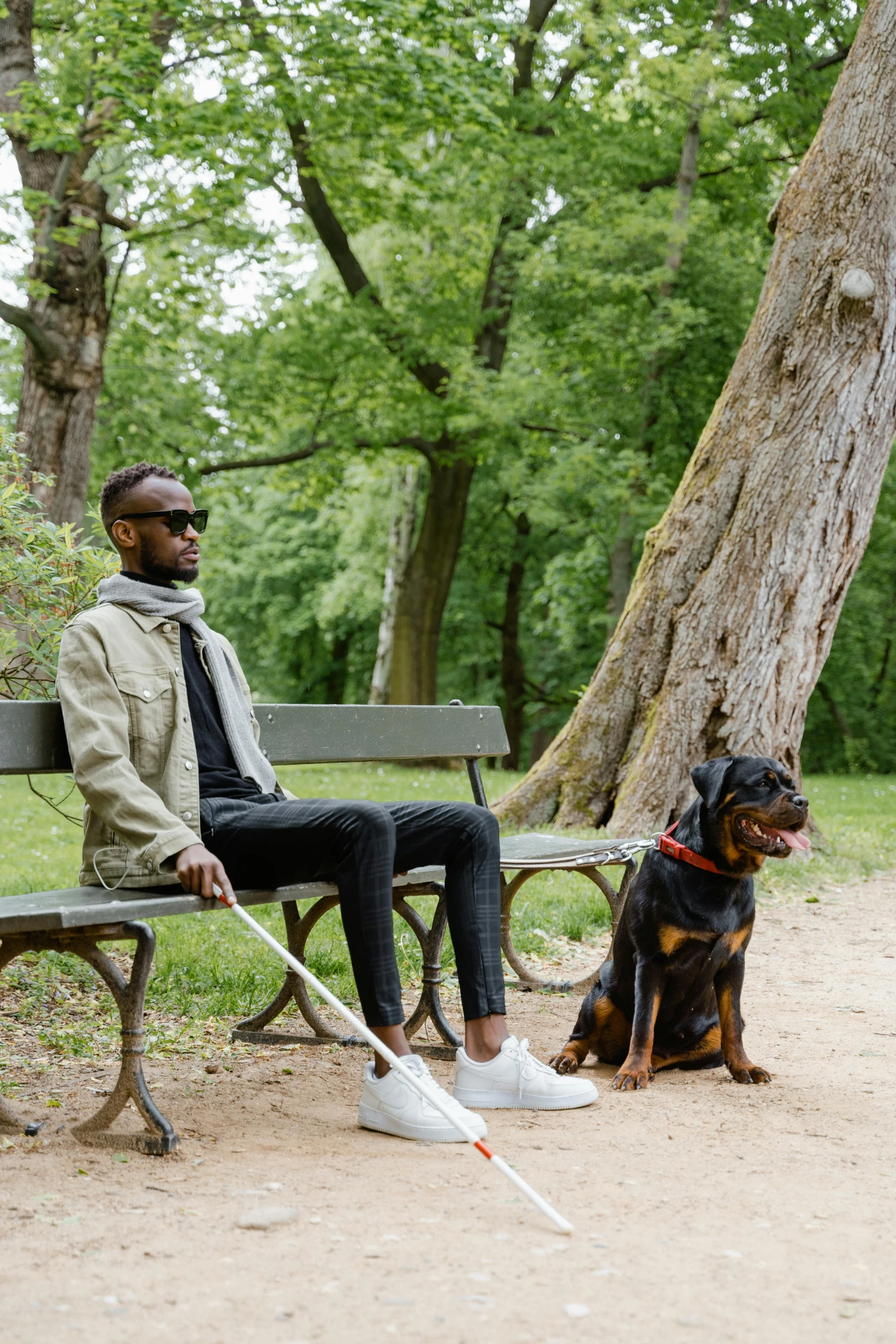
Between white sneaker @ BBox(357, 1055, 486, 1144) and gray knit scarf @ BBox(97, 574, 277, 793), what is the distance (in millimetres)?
965

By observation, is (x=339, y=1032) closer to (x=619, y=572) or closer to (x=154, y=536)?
(x=154, y=536)

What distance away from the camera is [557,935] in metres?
6.90

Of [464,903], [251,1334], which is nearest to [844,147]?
[464,903]

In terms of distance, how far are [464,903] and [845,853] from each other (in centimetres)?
675

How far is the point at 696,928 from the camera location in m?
4.05

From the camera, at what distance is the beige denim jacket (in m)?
3.56

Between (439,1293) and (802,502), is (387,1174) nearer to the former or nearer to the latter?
(439,1293)

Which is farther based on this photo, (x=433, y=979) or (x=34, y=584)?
(x=34, y=584)

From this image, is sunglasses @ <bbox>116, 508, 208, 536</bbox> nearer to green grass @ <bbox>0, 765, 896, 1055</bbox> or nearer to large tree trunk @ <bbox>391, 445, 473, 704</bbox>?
green grass @ <bbox>0, 765, 896, 1055</bbox>

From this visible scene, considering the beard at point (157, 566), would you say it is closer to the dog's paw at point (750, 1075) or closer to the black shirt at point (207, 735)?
the black shirt at point (207, 735)

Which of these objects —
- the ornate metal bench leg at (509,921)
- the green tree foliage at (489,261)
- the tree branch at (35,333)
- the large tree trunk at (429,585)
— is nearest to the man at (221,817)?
the ornate metal bench leg at (509,921)

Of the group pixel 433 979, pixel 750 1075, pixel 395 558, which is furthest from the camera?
pixel 395 558

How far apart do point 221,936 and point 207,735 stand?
2.52 meters

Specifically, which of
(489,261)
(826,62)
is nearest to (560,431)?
(489,261)
